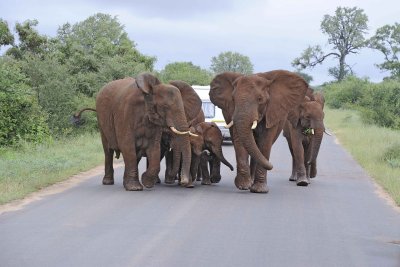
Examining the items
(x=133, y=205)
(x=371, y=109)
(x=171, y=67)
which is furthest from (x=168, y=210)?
(x=171, y=67)

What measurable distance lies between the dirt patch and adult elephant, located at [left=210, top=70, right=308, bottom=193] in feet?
10.1

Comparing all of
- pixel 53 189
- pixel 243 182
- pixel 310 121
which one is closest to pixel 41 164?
pixel 53 189

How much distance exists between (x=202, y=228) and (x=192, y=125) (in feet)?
17.4

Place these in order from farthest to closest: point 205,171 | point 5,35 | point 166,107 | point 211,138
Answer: point 5,35 < point 205,171 < point 211,138 < point 166,107

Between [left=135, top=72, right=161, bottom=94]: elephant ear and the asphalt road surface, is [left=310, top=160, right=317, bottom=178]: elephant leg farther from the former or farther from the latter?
[left=135, top=72, right=161, bottom=94]: elephant ear

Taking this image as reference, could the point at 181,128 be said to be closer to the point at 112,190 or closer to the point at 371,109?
the point at 112,190

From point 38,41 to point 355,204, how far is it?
79.7 ft

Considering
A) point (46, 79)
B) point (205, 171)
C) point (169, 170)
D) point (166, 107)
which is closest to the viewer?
point (166, 107)

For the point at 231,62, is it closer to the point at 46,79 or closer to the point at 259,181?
the point at 46,79

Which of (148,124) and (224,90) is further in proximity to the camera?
(224,90)

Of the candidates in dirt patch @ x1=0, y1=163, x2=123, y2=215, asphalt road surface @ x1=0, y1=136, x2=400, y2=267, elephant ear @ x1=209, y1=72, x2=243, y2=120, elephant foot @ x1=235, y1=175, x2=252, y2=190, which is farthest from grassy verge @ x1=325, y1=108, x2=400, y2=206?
dirt patch @ x1=0, y1=163, x2=123, y2=215

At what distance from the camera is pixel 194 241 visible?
27.4 feet

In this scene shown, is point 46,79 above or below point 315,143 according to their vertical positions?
above

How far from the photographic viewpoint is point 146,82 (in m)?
12.6
